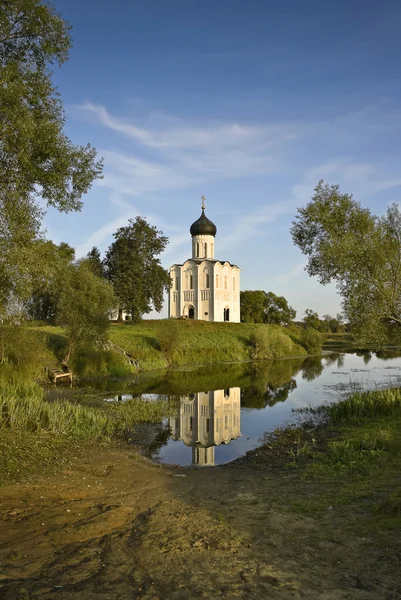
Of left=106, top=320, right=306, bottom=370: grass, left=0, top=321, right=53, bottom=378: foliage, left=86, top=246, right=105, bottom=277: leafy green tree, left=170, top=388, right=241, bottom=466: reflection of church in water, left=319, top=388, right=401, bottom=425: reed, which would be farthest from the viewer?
left=86, top=246, right=105, bottom=277: leafy green tree

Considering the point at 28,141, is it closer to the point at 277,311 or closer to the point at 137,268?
the point at 137,268

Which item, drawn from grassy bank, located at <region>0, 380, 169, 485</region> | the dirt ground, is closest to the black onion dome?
grassy bank, located at <region>0, 380, 169, 485</region>

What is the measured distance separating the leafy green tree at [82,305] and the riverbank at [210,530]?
1890 cm

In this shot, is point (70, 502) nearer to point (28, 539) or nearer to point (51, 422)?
point (28, 539)

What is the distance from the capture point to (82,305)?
2942 cm

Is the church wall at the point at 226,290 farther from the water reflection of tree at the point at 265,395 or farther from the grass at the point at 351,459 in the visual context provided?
the grass at the point at 351,459

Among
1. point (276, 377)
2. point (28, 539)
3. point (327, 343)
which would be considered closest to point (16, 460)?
point (28, 539)

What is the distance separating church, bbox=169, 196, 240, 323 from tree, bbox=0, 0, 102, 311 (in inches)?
2157

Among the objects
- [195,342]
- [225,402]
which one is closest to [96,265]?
[195,342]

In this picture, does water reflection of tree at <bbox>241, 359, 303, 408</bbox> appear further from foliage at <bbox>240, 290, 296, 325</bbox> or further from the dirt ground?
foliage at <bbox>240, 290, 296, 325</bbox>

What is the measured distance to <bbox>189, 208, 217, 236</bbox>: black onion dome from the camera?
6912 cm

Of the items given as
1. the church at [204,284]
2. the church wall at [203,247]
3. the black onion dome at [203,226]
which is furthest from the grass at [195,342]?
the black onion dome at [203,226]

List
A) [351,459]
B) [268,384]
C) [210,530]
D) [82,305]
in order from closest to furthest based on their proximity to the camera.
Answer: [210,530]
[351,459]
[82,305]
[268,384]

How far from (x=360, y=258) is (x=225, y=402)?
33.1 ft
